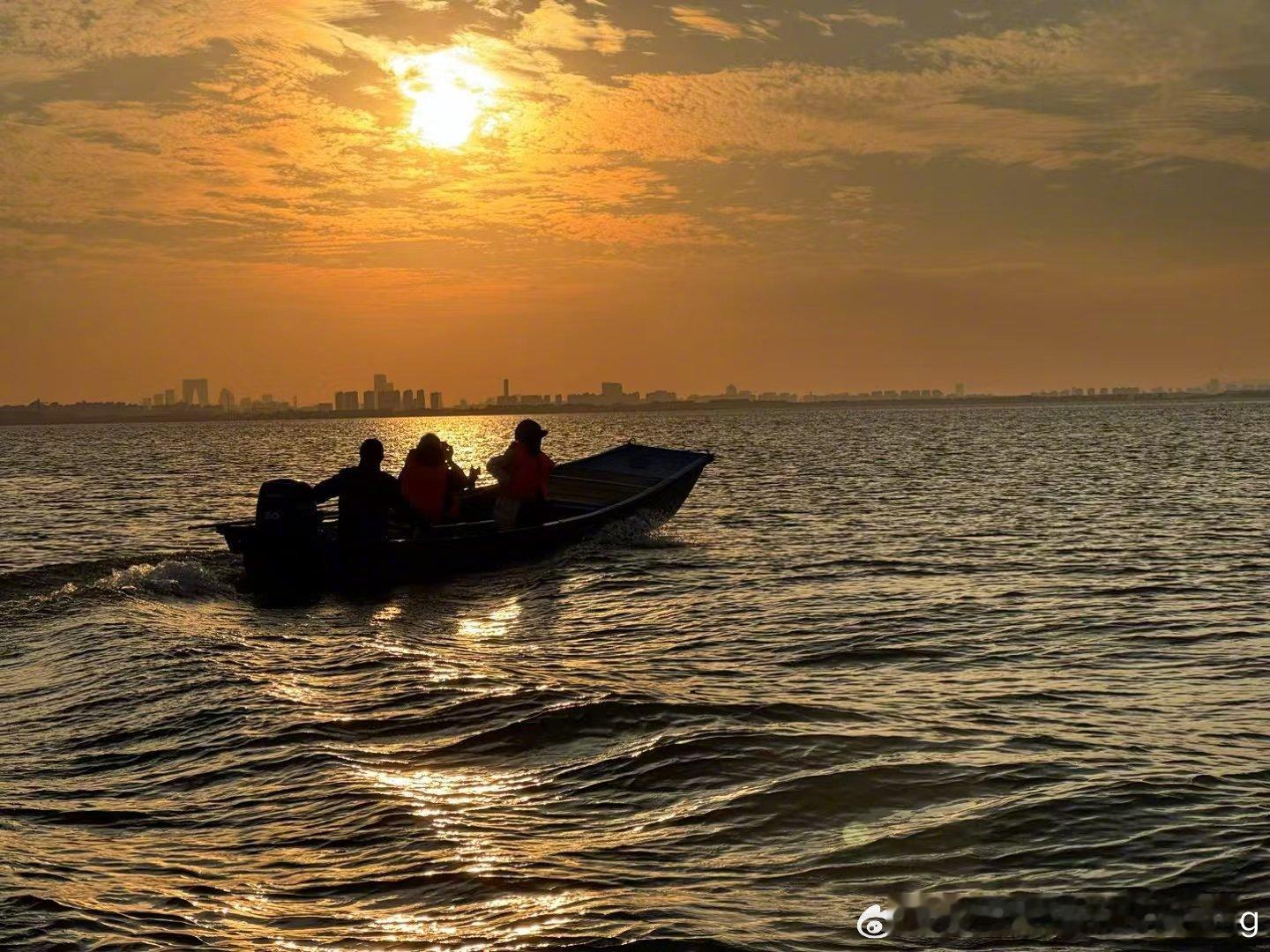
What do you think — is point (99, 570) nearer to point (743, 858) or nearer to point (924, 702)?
point (924, 702)

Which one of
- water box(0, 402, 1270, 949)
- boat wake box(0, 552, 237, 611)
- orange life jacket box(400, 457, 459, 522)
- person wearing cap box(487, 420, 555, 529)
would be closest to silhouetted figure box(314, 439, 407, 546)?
orange life jacket box(400, 457, 459, 522)

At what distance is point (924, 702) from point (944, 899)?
16.0 feet

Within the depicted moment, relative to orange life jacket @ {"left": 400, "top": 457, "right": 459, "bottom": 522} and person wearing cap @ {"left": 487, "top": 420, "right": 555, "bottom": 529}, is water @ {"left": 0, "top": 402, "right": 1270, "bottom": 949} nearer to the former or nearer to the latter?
person wearing cap @ {"left": 487, "top": 420, "right": 555, "bottom": 529}

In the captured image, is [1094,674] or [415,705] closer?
[415,705]

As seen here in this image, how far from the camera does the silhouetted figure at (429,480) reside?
66.9ft

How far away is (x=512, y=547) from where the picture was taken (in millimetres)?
21750

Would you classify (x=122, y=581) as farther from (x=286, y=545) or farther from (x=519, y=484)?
(x=519, y=484)

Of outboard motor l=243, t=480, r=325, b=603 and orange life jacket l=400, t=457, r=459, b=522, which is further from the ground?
orange life jacket l=400, t=457, r=459, b=522

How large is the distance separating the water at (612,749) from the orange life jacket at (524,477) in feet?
4.36

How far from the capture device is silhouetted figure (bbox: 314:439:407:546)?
19125 millimetres

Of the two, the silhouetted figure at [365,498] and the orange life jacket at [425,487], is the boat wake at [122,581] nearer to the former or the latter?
the silhouetted figure at [365,498]

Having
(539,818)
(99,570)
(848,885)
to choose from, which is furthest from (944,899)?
(99,570)

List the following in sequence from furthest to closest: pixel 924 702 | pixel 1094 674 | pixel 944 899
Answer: pixel 1094 674
pixel 924 702
pixel 944 899

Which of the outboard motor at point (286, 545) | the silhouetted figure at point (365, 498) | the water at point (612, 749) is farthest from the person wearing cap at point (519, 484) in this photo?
the outboard motor at point (286, 545)
